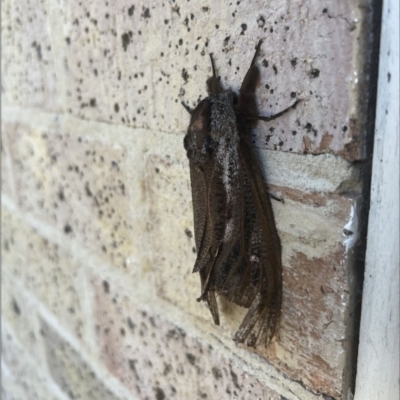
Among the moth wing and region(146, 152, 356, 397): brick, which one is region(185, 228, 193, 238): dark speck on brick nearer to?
region(146, 152, 356, 397): brick

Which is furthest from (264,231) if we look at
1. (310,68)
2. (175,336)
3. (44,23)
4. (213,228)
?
(44,23)

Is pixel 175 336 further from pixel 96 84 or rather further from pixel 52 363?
pixel 52 363

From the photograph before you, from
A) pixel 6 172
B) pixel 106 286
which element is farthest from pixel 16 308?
pixel 106 286

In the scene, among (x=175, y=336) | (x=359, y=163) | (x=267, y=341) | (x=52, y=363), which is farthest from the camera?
(x=52, y=363)

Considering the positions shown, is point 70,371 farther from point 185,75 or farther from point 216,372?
point 185,75

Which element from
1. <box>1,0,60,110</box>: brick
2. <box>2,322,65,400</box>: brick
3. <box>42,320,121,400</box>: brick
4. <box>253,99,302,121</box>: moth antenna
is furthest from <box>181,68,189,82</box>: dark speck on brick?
<box>2,322,65,400</box>: brick
